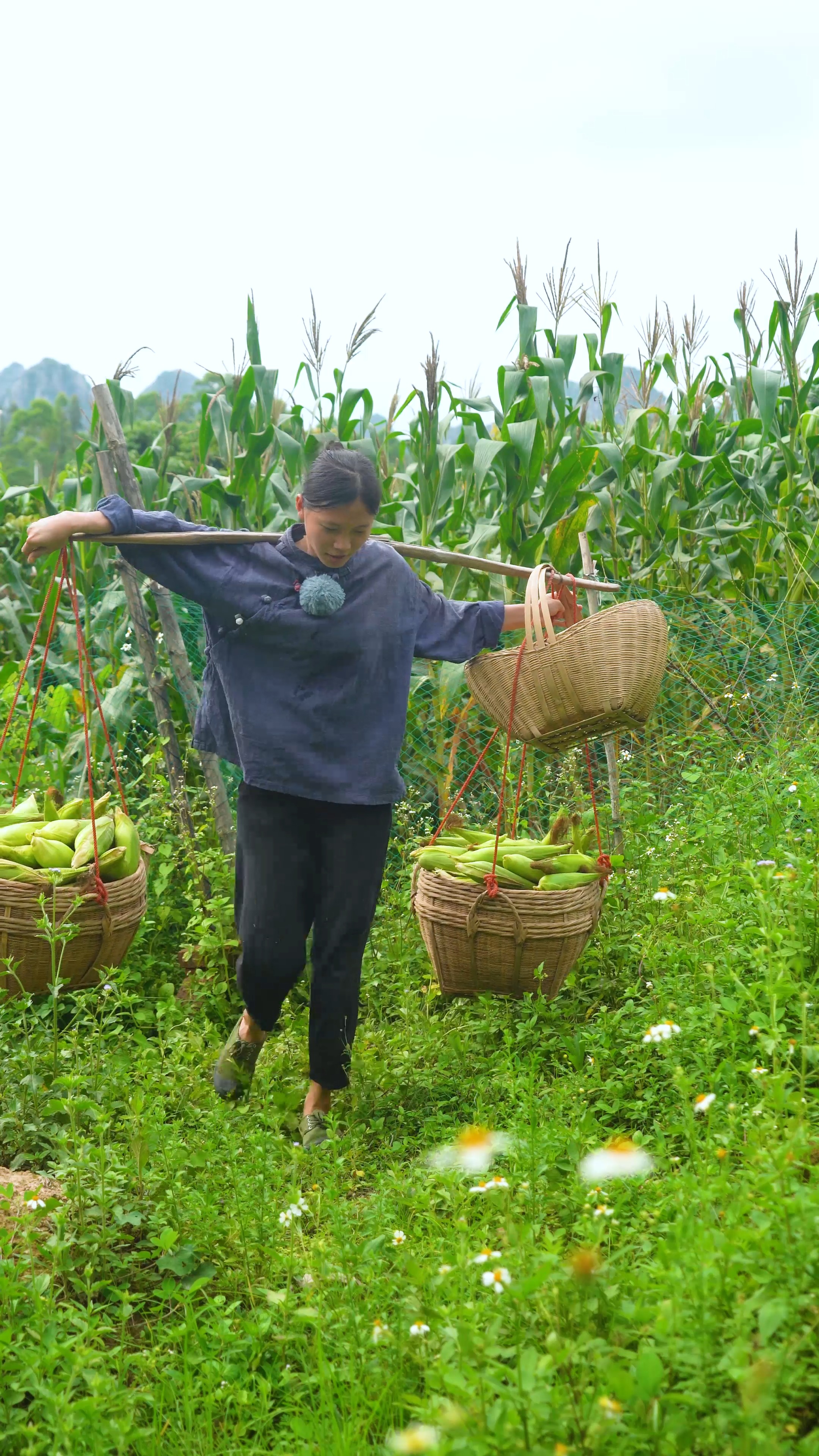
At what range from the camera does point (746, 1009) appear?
3027 millimetres

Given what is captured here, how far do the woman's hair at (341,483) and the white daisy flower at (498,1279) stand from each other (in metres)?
1.99

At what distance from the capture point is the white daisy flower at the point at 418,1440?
1.58m

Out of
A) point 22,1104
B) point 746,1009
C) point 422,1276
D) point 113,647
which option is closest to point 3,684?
point 113,647

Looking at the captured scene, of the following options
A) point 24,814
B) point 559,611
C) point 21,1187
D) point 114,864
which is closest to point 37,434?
point 24,814

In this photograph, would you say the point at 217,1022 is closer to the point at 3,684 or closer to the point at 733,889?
the point at 733,889

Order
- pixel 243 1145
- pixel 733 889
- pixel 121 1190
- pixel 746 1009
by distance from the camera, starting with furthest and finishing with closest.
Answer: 1. pixel 733 889
2. pixel 243 1145
3. pixel 746 1009
4. pixel 121 1190

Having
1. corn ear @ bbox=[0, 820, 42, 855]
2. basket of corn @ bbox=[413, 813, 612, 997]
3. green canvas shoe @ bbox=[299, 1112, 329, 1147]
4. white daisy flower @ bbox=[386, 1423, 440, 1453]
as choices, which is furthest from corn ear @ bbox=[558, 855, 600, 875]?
white daisy flower @ bbox=[386, 1423, 440, 1453]

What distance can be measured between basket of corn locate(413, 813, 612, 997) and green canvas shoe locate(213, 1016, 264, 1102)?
2.07 feet

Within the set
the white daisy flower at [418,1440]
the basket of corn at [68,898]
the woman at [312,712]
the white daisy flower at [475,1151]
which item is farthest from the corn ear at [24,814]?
the white daisy flower at [418,1440]

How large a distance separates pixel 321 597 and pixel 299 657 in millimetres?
205

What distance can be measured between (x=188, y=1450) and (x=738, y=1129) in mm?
1253

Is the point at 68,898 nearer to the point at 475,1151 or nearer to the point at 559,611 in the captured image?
the point at 475,1151

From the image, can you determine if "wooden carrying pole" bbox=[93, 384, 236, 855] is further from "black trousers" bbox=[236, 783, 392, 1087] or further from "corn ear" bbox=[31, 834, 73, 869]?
"black trousers" bbox=[236, 783, 392, 1087]

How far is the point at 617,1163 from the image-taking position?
239 cm
